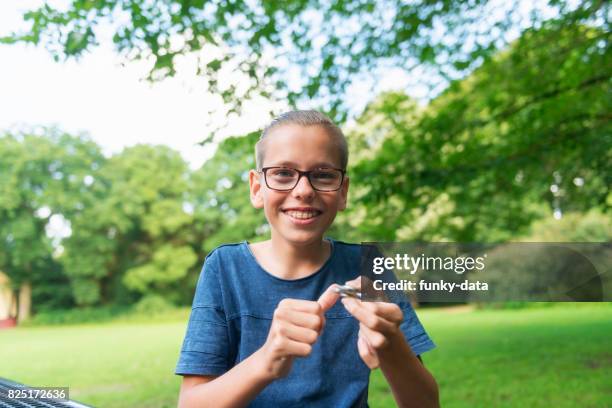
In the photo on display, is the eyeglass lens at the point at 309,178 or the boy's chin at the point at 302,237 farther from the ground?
the eyeglass lens at the point at 309,178

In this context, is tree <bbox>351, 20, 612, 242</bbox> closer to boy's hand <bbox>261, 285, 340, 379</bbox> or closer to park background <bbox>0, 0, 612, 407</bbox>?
park background <bbox>0, 0, 612, 407</bbox>

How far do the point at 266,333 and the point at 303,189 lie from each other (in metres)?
0.39

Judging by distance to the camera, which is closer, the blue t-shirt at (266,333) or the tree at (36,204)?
the blue t-shirt at (266,333)

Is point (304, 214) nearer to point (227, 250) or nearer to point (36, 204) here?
point (227, 250)

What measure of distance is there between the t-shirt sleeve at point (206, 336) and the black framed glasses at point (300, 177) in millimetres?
302

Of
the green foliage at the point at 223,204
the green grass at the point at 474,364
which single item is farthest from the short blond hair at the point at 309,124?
the green foliage at the point at 223,204

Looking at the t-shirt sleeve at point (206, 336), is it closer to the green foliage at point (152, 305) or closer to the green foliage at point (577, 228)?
the green foliage at point (577, 228)

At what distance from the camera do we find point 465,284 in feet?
4.56

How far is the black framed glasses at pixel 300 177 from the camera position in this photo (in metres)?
1.44

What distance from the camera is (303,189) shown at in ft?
4.67

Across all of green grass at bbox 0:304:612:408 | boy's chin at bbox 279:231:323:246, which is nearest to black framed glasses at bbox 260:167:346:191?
boy's chin at bbox 279:231:323:246

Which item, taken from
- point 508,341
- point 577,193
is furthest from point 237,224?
point 577,193

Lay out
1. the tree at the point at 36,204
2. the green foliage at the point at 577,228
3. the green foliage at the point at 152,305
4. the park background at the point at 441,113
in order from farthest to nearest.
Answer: the green foliage at the point at 152,305 < the tree at the point at 36,204 < the green foliage at the point at 577,228 < the park background at the point at 441,113

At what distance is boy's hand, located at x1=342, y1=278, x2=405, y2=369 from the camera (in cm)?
108
